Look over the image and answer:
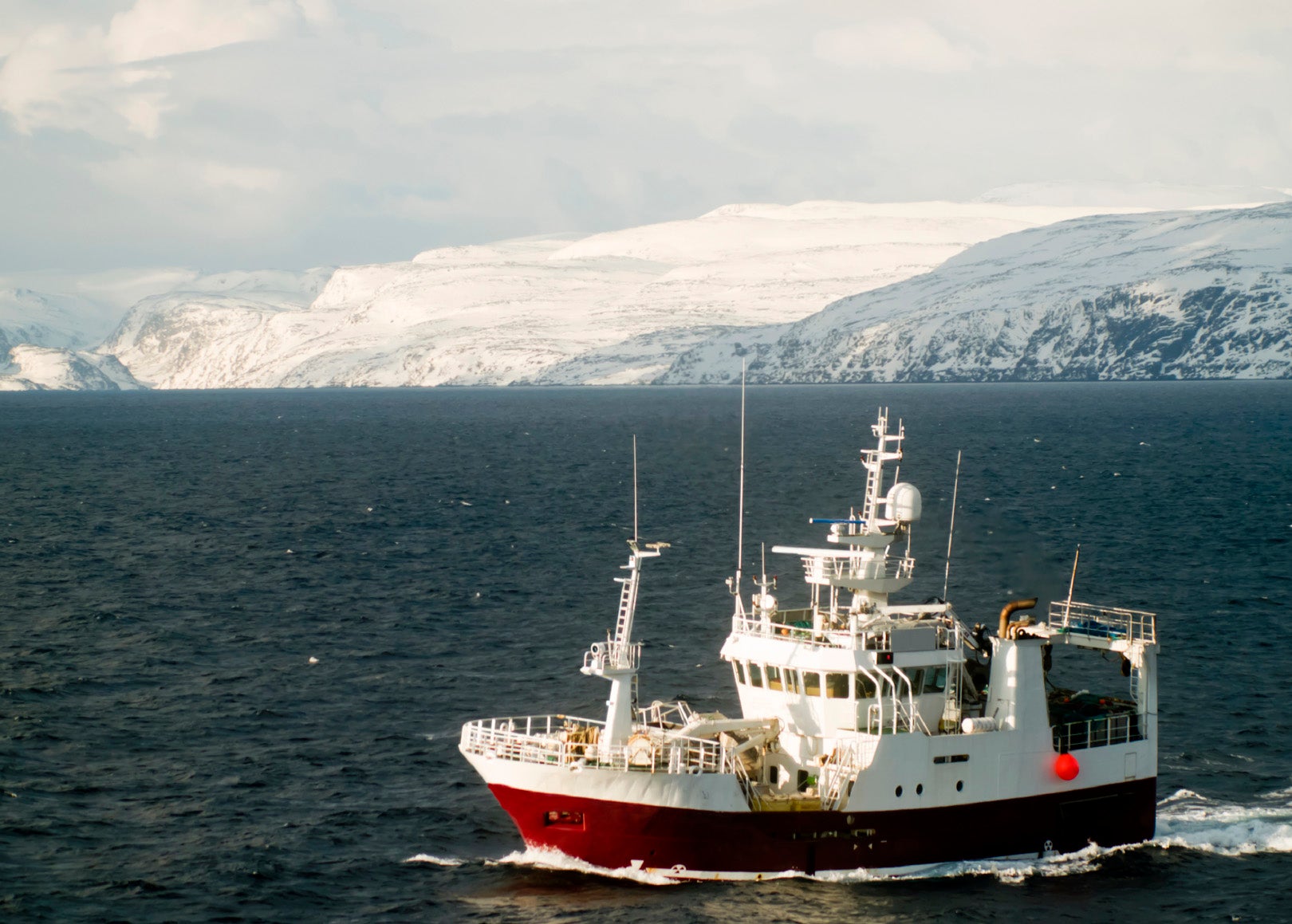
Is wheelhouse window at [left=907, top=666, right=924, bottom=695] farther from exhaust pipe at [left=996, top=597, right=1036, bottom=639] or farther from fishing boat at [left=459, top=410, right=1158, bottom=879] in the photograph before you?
exhaust pipe at [left=996, top=597, right=1036, bottom=639]

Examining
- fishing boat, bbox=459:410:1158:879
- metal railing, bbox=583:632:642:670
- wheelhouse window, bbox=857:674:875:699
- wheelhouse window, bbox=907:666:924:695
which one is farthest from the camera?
wheelhouse window, bbox=907:666:924:695

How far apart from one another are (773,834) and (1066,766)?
850 centimetres

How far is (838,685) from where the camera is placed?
136ft

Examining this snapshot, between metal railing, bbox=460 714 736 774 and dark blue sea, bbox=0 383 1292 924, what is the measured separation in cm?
314

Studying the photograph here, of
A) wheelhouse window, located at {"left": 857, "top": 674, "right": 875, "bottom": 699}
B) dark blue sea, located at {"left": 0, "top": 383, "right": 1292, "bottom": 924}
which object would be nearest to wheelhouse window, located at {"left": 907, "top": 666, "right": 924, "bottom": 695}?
wheelhouse window, located at {"left": 857, "top": 674, "right": 875, "bottom": 699}

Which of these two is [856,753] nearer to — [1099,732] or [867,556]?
[867,556]

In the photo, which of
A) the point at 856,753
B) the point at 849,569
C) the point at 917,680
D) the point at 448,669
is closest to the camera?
the point at 856,753

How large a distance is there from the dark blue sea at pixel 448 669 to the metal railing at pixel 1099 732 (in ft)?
10.6

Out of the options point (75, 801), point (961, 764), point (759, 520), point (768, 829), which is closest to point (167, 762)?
point (75, 801)

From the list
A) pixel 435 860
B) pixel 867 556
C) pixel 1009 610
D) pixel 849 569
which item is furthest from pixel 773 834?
pixel 435 860

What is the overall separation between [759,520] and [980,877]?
66.9 meters

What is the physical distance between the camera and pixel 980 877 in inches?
1602

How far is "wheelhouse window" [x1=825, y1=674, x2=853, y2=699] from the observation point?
135 ft

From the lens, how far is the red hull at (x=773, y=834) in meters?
39.6
